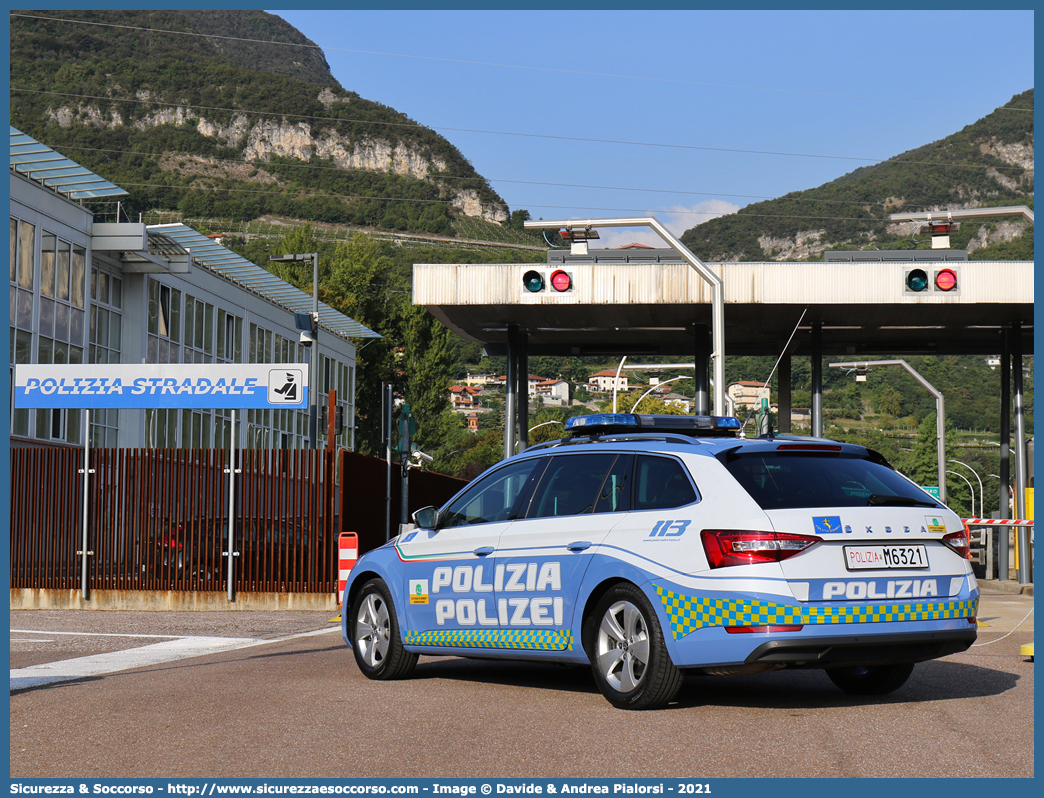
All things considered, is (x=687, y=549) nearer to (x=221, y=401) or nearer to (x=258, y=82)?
(x=221, y=401)

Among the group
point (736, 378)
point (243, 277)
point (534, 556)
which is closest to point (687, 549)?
point (534, 556)

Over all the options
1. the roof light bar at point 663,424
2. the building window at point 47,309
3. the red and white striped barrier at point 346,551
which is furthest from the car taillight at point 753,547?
the building window at point 47,309

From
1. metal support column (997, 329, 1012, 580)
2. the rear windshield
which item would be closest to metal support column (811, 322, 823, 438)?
metal support column (997, 329, 1012, 580)

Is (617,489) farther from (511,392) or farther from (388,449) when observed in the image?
(511,392)

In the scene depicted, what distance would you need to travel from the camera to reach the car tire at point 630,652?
737cm

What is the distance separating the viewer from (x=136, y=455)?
66.1ft

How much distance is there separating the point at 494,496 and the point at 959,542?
313 cm

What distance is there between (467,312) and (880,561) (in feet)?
53.3

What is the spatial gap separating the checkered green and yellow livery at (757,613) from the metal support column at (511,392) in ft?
51.7

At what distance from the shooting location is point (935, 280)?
70.4ft

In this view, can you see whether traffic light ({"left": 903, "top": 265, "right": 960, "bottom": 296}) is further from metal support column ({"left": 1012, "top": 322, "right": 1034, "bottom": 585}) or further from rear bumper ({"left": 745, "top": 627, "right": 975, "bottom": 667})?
rear bumper ({"left": 745, "top": 627, "right": 975, "bottom": 667})

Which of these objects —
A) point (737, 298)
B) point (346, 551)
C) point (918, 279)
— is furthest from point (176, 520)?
point (918, 279)

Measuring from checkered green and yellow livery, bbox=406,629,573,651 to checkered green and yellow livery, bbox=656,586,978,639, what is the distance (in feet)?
3.22

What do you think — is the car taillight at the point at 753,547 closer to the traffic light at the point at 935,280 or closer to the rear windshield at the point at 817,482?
the rear windshield at the point at 817,482
